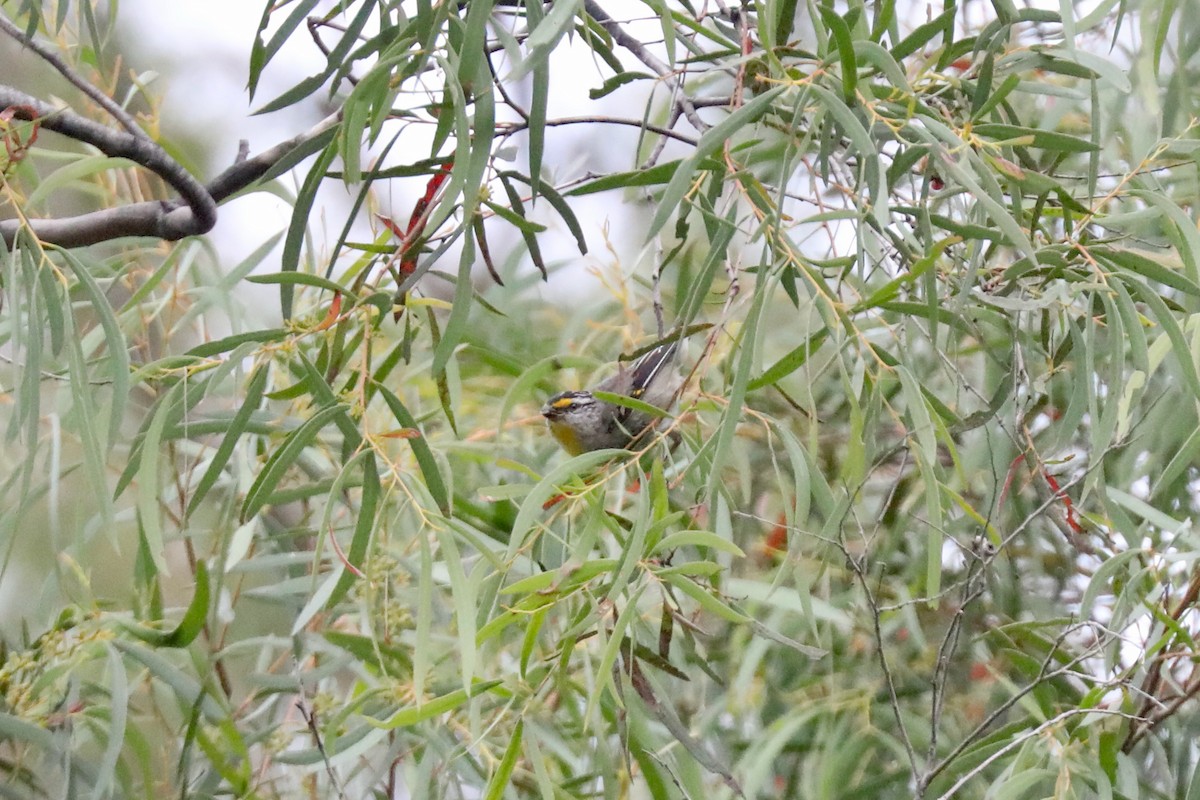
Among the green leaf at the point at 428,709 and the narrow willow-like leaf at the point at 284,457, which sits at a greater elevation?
the narrow willow-like leaf at the point at 284,457

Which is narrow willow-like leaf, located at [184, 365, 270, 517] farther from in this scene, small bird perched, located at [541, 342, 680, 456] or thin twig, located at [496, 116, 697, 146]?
small bird perched, located at [541, 342, 680, 456]

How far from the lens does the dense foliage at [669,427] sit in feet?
2.78

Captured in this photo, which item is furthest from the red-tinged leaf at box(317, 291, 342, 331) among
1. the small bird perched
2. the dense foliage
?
the small bird perched

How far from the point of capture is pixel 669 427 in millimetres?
941

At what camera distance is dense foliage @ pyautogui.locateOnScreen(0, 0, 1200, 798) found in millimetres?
847

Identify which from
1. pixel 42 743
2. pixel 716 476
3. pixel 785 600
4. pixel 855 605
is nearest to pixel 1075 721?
pixel 785 600

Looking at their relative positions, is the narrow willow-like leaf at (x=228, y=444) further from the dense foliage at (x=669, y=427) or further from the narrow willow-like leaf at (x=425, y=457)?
the narrow willow-like leaf at (x=425, y=457)

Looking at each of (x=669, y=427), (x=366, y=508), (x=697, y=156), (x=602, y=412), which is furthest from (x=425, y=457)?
(x=602, y=412)

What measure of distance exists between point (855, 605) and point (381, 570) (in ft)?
2.28

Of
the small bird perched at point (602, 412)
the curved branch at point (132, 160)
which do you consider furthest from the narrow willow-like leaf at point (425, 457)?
the small bird perched at point (602, 412)

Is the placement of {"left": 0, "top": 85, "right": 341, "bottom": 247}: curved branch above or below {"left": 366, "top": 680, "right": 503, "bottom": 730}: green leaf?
above

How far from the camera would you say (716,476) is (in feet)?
2.63

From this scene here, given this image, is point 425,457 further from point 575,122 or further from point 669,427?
point 575,122

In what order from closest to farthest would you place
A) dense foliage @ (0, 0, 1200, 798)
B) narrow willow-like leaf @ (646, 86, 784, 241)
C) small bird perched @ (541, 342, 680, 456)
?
narrow willow-like leaf @ (646, 86, 784, 241)
dense foliage @ (0, 0, 1200, 798)
small bird perched @ (541, 342, 680, 456)
